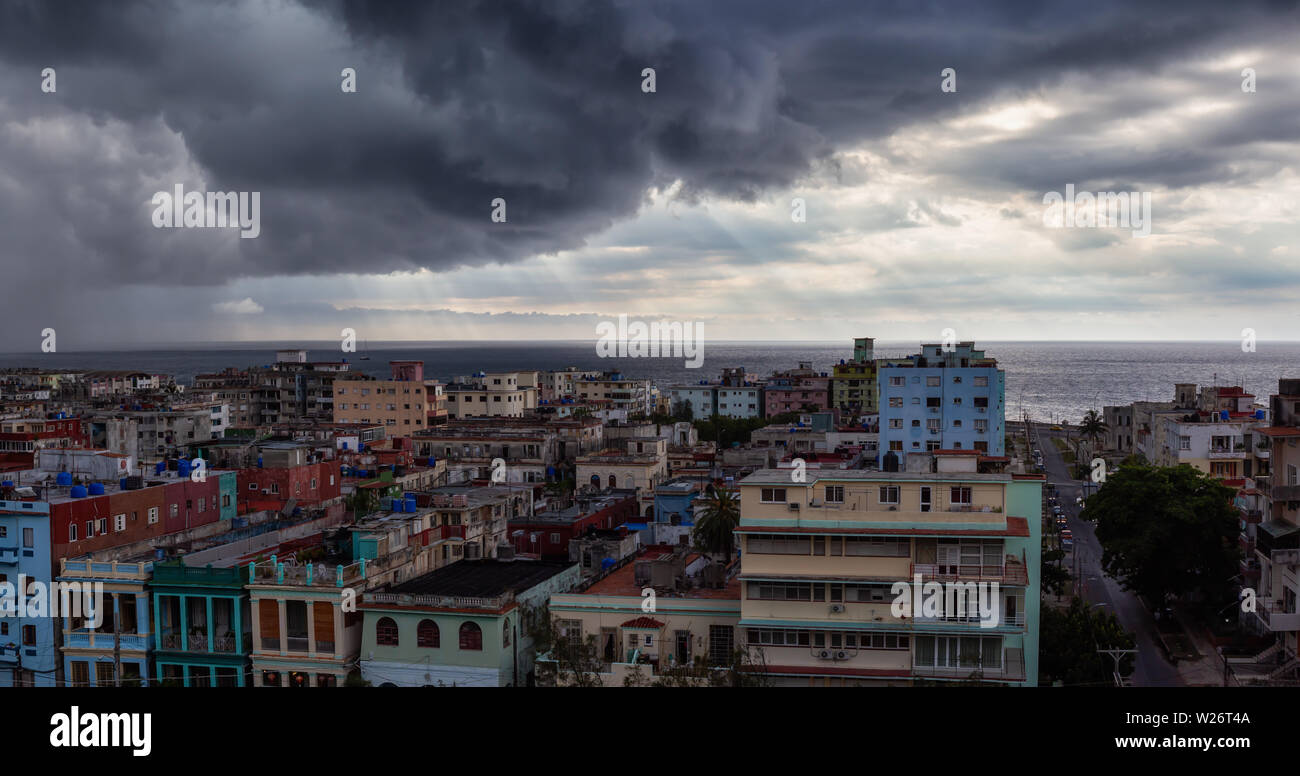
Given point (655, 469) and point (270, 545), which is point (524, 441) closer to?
point (655, 469)

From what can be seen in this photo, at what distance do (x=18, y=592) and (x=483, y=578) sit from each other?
1797 centimetres

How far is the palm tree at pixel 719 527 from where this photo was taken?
146 ft

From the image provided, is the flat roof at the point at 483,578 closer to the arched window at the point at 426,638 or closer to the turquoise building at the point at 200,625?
the arched window at the point at 426,638

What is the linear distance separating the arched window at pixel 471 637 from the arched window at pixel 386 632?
2217mm

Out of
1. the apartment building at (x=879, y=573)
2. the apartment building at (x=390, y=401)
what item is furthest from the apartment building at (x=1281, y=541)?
the apartment building at (x=390, y=401)

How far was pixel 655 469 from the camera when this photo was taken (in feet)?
232

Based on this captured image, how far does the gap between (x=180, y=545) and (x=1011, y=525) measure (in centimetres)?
3072

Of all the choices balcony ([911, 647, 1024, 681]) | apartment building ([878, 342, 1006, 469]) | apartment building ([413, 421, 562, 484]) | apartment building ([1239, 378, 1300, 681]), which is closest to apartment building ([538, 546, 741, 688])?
balcony ([911, 647, 1024, 681])

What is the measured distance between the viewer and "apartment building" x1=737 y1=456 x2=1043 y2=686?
31016mm

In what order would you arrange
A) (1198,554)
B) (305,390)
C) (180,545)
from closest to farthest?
1. (180,545)
2. (1198,554)
3. (305,390)

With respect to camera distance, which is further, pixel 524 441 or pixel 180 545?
pixel 524 441

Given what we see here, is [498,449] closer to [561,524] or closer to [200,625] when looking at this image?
[561,524]

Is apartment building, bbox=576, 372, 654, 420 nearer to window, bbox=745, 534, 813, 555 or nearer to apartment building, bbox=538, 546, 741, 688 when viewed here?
apartment building, bbox=538, 546, 741, 688

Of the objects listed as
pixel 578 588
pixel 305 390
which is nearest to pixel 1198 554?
pixel 578 588
